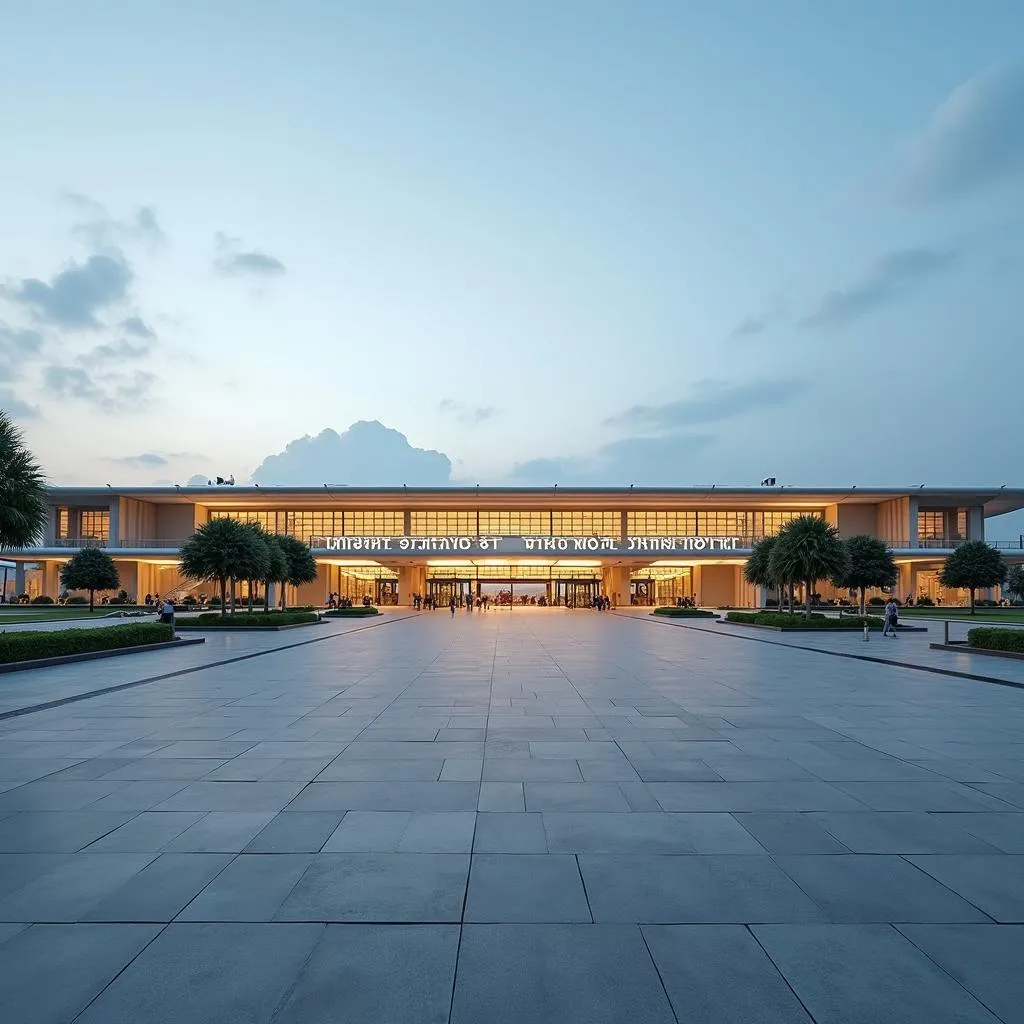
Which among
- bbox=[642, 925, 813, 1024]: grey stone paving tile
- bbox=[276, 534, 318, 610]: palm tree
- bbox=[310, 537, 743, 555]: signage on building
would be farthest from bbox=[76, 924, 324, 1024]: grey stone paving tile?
bbox=[310, 537, 743, 555]: signage on building

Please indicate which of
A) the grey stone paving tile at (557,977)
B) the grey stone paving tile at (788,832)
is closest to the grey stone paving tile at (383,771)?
the grey stone paving tile at (788,832)

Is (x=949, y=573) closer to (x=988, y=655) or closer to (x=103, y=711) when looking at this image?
(x=988, y=655)

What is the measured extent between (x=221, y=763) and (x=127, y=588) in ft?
204

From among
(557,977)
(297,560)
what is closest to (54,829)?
(557,977)

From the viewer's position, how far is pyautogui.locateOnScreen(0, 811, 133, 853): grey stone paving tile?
531 centimetres

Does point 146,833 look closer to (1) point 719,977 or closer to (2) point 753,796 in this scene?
(1) point 719,977

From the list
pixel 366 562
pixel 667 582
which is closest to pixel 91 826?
pixel 366 562

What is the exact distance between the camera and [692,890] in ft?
15.0

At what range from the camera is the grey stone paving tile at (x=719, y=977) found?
10.8 ft

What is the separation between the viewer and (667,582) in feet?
237

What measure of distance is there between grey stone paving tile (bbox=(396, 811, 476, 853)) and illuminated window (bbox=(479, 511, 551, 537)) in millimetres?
59800

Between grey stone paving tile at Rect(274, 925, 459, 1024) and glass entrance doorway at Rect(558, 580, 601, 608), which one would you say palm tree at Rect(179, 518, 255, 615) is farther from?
glass entrance doorway at Rect(558, 580, 601, 608)

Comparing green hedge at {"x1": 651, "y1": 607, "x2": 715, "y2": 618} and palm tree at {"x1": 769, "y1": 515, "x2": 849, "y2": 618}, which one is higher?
palm tree at {"x1": 769, "y1": 515, "x2": 849, "y2": 618}

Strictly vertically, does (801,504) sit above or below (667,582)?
above
